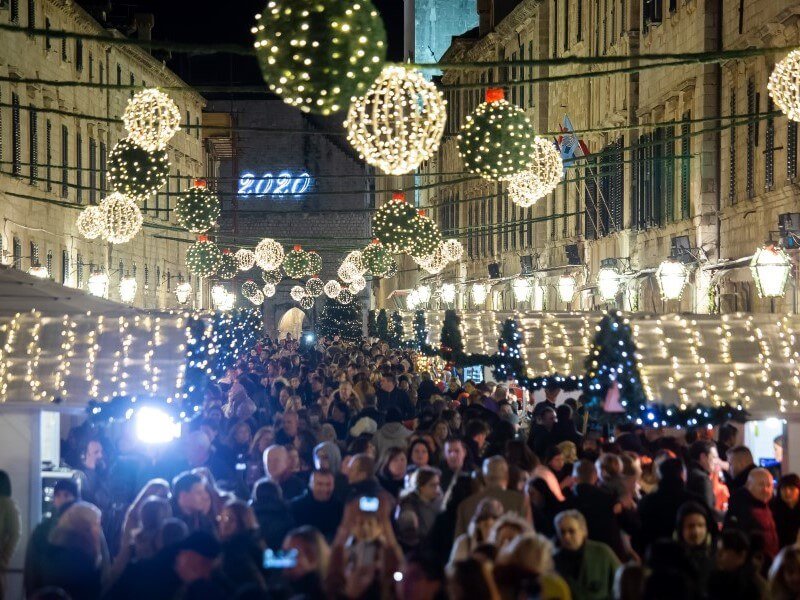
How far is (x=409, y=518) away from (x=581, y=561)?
212 centimetres

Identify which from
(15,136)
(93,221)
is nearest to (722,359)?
(93,221)

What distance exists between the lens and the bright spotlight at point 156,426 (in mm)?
15218

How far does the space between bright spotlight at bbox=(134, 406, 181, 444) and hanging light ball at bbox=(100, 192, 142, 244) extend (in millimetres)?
7923

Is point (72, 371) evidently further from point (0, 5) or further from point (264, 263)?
point (264, 263)

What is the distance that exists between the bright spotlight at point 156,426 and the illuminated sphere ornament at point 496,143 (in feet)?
14.3

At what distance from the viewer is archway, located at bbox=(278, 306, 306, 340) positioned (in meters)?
82.6

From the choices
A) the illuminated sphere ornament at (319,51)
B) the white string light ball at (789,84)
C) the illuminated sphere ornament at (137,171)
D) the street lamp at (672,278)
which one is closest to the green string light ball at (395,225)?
the illuminated sphere ornament at (137,171)

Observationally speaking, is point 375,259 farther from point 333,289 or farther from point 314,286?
point 314,286

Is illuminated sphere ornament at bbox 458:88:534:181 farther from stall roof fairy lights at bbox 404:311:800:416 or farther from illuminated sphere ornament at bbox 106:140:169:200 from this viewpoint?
illuminated sphere ornament at bbox 106:140:169:200

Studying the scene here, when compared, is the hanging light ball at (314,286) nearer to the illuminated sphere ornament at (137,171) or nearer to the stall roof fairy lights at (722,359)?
the illuminated sphere ornament at (137,171)

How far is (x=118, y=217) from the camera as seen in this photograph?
2314cm

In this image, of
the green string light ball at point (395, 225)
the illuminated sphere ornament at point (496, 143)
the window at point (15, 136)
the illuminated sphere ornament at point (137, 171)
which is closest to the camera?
the illuminated sphere ornament at point (496, 143)

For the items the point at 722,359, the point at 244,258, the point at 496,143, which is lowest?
the point at 722,359

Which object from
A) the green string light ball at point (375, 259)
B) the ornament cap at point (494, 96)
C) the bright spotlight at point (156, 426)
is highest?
the ornament cap at point (494, 96)
